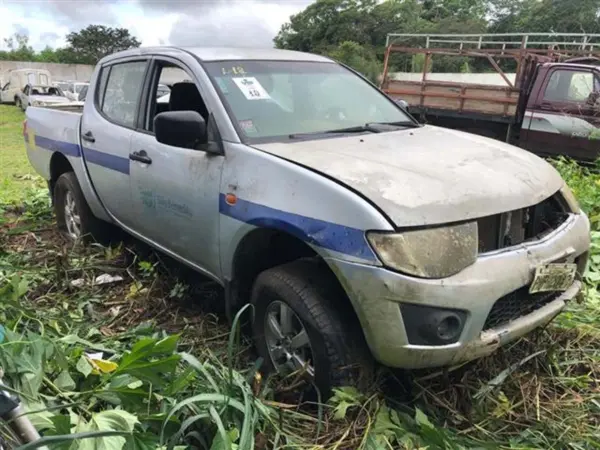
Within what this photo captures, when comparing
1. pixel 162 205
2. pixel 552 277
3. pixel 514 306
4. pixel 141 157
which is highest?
pixel 141 157

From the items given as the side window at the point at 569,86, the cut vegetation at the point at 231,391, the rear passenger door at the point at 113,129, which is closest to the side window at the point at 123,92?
the rear passenger door at the point at 113,129

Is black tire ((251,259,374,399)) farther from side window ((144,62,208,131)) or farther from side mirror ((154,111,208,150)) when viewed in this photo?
side window ((144,62,208,131))

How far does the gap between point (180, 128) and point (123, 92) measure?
4.83 ft

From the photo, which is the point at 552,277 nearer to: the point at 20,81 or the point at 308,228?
the point at 308,228

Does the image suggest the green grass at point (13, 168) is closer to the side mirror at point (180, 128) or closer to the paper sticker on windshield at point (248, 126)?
the side mirror at point (180, 128)

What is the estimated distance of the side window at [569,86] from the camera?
8.16 metres

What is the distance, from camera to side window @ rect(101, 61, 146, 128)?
3.98m

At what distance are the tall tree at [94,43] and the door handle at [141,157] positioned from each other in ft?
159

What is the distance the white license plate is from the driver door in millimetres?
5686

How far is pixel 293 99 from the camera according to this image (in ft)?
11.3

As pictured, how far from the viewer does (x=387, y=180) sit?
2.49 metres

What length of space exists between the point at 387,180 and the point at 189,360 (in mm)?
1121

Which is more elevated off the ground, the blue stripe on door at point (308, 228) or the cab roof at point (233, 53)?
the cab roof at point (233, 53)

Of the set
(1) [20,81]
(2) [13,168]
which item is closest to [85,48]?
(1) [20,81]
